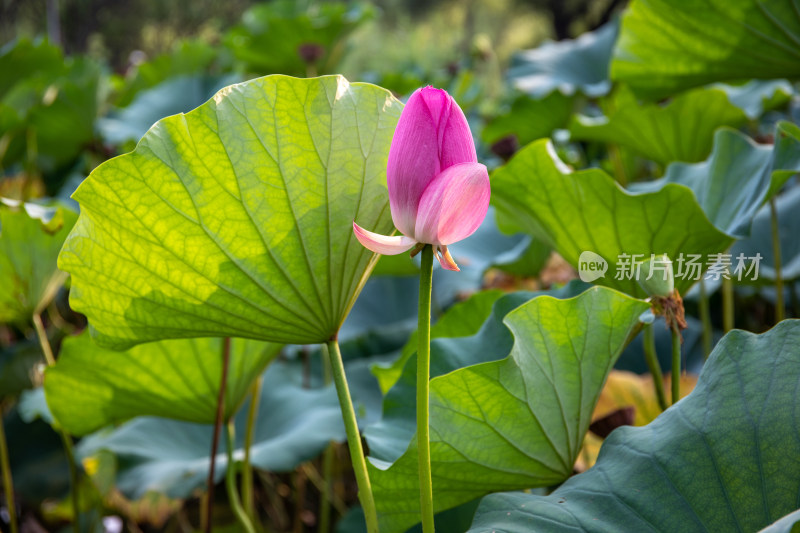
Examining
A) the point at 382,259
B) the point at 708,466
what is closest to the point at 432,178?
the point at 708,466

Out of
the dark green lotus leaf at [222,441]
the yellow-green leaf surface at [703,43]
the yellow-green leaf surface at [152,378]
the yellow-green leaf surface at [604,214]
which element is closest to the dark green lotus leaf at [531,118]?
the yellow-green leaf surface at [703,43]

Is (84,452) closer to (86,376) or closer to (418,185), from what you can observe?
(86,376)

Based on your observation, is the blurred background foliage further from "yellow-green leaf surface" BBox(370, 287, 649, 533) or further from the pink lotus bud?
the pink lotus bud

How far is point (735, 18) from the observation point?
4.07ft

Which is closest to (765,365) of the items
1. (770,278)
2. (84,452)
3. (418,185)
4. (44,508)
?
(418,185)

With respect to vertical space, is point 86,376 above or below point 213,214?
below

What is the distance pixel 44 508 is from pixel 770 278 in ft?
5.42

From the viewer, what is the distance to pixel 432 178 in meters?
0.56

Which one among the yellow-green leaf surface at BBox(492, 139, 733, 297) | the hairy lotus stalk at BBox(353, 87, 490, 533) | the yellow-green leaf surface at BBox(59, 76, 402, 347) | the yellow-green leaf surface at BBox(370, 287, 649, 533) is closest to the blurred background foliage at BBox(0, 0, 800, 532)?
the yellow-green leaf surface at BBox(492, 139, 733, 297)

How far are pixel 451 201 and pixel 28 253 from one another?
845 mm

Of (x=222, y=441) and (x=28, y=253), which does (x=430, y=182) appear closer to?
(x=28, y=253)

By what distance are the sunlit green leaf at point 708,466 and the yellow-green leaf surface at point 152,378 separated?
0.51 metres

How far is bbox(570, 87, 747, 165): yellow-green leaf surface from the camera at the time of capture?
1418 millimetres

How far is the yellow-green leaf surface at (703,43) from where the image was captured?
120 cm
